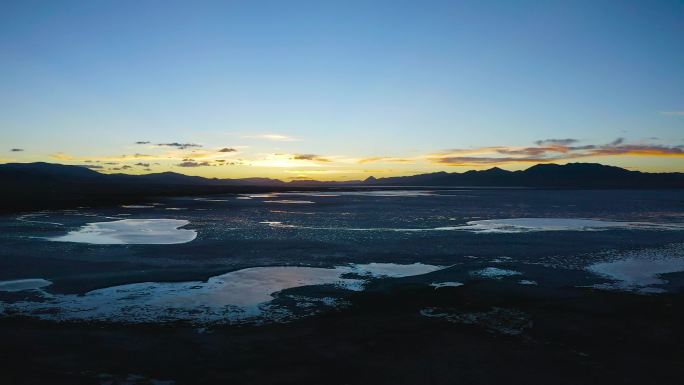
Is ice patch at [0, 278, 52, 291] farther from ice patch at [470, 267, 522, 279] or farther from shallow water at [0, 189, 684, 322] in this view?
ice patch at [470, 267, 522, 279]

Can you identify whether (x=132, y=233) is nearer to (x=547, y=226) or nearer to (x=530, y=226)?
(x=530, y=226)

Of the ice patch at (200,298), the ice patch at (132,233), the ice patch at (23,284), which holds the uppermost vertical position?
the ice patch at (132,233)

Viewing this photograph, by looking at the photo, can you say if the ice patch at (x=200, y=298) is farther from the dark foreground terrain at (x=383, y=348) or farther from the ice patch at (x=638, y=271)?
the ice patch at (x=638, y=271)

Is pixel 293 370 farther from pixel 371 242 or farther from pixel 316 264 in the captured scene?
pixel 371 242

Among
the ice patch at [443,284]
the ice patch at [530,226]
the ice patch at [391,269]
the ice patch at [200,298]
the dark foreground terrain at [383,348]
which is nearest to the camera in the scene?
the dark foreground terrain at [383,348]

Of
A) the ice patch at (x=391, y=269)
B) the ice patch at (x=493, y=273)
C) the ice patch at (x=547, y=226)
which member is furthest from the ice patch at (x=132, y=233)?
the ice patch at (x=547, y=226)

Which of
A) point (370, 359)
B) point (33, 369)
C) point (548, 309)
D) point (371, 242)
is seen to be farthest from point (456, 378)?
point (371, 242)

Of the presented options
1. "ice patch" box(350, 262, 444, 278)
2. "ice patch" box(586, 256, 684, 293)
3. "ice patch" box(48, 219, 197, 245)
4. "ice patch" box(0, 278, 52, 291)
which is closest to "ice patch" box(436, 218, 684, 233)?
"ice patch" box(586, 256, 684, 293)
